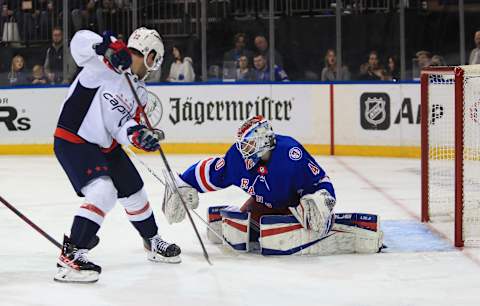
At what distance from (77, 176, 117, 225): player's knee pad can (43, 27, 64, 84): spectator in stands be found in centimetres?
614

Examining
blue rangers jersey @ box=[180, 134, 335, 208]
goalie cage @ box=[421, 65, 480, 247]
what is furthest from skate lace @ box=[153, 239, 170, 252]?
goalie cage @ box=[421, 65, 480, 247]

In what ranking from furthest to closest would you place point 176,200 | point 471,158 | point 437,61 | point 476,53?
1. point 437,61
2. point 476,53
3. point 471,158
4. point 176,200

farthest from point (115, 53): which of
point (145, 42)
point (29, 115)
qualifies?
point (29, 115)

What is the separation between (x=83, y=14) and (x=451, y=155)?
5509mm

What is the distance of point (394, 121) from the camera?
9516mm

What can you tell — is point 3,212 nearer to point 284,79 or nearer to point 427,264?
point 427,264

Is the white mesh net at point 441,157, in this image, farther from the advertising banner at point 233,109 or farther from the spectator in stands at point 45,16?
the spectator in stands at point 45,16

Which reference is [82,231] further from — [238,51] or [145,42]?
[238,51]

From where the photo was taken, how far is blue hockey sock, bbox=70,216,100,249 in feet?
14.4

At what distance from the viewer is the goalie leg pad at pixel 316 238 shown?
4.85 m

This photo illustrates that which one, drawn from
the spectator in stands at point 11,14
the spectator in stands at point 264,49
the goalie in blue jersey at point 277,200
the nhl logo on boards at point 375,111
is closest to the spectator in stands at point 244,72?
the spectator in stands at point 264,49

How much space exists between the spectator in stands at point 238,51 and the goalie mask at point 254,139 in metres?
5.64

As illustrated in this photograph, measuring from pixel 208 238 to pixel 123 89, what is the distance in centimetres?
110

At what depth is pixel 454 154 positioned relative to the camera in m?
5.24
